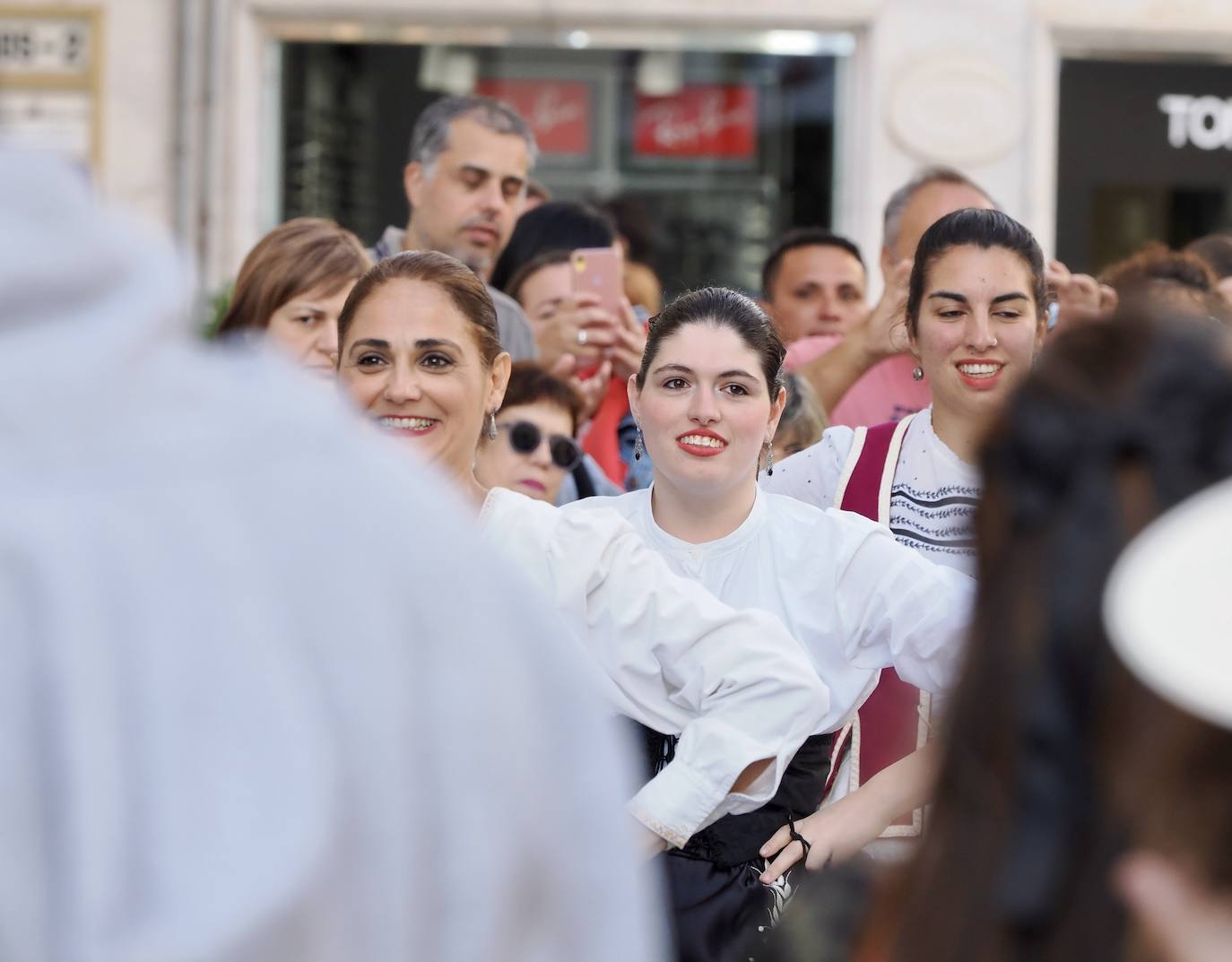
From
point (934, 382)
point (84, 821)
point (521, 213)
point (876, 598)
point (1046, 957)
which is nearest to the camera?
point (84, 821)

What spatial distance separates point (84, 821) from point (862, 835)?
239 centimetres

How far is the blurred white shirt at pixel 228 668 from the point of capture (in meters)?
0.81

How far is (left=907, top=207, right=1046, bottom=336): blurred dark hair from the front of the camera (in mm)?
3873

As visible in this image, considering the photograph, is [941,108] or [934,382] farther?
[941,108]

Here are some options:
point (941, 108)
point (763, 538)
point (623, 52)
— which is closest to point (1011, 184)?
point (941, 108)

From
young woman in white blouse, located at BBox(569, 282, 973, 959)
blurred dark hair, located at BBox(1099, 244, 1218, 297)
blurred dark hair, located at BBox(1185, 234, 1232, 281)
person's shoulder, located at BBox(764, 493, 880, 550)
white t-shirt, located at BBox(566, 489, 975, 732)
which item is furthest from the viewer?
blurred dark hair, located at BBox(1185, 234, 1232, 281)

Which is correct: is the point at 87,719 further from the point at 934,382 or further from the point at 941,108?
the point at 941,108

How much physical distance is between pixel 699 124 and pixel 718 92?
0.17 metres

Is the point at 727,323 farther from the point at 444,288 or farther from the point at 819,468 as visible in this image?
the point at 444,288

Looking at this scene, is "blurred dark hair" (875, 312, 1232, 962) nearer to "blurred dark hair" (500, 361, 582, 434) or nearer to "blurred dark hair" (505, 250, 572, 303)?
"blurred dark hair" (500, 361, 582, 434)

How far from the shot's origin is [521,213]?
514 centimetres

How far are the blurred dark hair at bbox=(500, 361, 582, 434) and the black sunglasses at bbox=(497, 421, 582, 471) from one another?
75mm

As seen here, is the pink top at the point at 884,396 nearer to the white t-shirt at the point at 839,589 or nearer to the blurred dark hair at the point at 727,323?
the blurred dark hair at the point at 727,323

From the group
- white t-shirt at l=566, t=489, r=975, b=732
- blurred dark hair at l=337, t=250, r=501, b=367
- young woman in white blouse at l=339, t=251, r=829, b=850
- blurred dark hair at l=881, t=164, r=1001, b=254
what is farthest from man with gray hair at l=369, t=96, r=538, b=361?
white t-shirt at l=566, t=489, r=975, b=732
